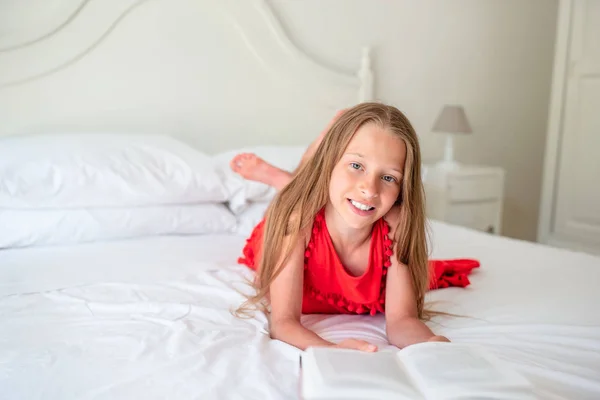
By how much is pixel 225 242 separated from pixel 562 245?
2.28 meters

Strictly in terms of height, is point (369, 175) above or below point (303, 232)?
above

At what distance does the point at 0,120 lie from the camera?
6.20 ft

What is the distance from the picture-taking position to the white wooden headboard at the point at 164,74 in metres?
1.92

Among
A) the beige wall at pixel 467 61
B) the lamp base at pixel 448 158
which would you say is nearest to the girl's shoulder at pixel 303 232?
Result: the beige wall at pixel 467 61

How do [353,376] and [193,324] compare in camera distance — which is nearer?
[353,376]

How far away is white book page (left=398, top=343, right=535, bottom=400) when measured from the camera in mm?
664

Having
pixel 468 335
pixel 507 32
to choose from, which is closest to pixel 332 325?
pixel 468 335

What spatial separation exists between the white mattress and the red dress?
3cm

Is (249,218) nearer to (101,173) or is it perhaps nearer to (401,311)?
(101,173)

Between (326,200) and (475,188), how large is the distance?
1835 millimetres

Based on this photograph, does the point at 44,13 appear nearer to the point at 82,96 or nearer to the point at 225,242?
the point at 82,96

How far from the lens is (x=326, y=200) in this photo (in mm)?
1158

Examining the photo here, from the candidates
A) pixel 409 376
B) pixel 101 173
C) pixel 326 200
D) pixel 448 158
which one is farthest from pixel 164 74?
pixel 409 376

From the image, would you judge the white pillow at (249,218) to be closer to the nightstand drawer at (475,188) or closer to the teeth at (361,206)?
the teeth at (361,206)
